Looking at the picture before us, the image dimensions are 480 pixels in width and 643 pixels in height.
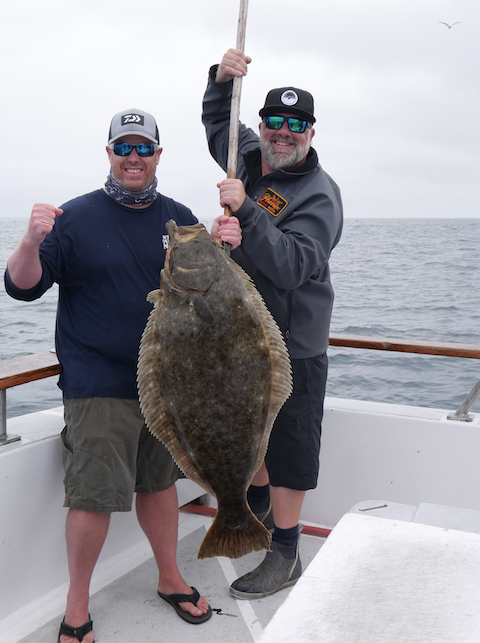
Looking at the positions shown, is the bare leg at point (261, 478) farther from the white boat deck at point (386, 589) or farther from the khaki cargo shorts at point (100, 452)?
the white boat deck at point (386, 589)

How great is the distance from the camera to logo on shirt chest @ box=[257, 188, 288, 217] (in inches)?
106

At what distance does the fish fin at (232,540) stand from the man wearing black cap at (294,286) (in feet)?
2.39

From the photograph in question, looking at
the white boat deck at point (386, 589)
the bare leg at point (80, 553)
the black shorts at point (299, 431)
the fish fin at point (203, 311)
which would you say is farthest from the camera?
the black shorts at point (299, 431)

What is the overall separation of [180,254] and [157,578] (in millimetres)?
1960

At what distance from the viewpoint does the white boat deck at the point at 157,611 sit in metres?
2.64

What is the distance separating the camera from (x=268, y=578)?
293 centimetres

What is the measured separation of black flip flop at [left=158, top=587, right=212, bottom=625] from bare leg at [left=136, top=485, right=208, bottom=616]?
0.01 m

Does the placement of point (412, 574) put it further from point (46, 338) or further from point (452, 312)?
point (452, 312)

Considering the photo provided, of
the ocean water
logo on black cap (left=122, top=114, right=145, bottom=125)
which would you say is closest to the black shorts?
logo on black cap (left=122, top=114, right=145, bottom=125)

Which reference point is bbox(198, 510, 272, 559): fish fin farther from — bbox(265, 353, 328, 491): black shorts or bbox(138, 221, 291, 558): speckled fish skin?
bbox(265, 353, 328, 491): black shorts

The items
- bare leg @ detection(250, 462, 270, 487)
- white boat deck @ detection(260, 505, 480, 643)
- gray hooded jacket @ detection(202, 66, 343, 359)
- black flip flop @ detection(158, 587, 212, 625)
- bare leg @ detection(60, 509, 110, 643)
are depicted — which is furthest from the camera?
bare leg @ detection(250, 462, 270, 487)

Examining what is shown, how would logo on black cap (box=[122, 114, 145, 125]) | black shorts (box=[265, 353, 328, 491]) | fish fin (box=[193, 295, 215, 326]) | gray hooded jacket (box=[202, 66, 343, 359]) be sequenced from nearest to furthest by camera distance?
fish fin (box=[193, 295, 215, 326]), gray hooded jacket (box=[202, 66, 343, 359]), logo on black cap (box=[122, 114, 145, 125]), black shorts (box=[265, 353, 328, 491])

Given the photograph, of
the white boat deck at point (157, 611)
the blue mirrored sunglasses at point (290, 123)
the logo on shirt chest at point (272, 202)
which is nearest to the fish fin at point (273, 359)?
the logo on shirt chest at point (272, 202)

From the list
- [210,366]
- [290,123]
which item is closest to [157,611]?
[210,366]
